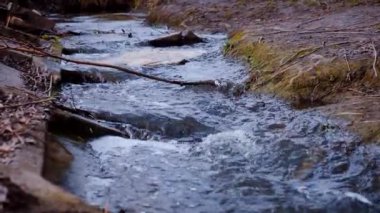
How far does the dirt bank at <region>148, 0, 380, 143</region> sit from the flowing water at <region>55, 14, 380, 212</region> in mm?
243

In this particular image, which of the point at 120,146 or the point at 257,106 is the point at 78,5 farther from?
the point at 120,146

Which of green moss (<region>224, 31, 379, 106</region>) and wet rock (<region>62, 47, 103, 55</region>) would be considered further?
wet rock (<region>62, 47, 103, 55</region>)

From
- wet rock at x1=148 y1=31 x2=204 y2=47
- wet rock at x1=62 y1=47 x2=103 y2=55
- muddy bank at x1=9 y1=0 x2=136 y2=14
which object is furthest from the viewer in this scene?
muddy bank at x1=9 y1=0 x2=136 y2=14

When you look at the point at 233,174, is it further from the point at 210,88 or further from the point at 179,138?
the point at 210,88

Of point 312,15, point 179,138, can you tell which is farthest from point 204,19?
point 179,138

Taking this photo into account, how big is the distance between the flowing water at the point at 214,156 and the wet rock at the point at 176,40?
2.74 metres

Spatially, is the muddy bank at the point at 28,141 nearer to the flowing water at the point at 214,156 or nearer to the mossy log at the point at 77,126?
the mossy log at the point at 77,126

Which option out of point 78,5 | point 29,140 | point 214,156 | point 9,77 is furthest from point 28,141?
point 78,5

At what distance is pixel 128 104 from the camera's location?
588cm

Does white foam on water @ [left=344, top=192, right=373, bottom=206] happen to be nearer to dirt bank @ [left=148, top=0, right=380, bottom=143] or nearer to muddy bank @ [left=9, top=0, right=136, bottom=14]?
dirt bank @ [left=148, top=0, right=380, bottom=143]

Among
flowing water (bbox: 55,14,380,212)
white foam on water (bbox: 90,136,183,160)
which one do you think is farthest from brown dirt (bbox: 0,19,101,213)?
white foam on water (bbox: 90,136,183,160)

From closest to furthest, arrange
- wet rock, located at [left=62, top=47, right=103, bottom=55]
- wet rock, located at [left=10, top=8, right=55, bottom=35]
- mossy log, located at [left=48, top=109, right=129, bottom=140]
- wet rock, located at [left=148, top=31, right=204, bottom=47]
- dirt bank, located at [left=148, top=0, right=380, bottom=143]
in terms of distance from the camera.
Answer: mossy log, located at [left=48, top=109, right=129, bottom=140], dirt bank, located at [left=148, top=0, right=380, bottom=143], wet rock, located at [left=62, top=47, right=103, bottom=55], wet rock, located at [left=10, top=8, right=55, bottom=35], wet rock, located at [left=148, top=31, right=204, bottom=47]

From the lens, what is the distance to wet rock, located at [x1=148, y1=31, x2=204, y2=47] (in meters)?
9.51

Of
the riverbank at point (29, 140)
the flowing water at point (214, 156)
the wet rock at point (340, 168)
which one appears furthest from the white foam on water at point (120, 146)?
the wet rock at point (340, 168)
